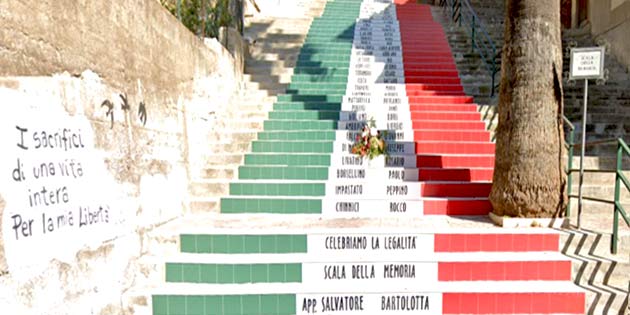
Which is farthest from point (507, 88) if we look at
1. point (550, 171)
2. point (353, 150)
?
point (353, 150)

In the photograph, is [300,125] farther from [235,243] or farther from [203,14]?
[235,243]

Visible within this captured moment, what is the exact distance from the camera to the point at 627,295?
3539 mm

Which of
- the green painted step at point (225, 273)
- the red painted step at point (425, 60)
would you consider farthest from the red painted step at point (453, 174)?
the red painted step at point (425, 60)

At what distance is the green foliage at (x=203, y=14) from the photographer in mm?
5995

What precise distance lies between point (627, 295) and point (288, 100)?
19.3 ft

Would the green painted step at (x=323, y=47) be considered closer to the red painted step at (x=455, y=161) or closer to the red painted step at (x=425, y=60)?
the red painted step at (x=425, y=60)

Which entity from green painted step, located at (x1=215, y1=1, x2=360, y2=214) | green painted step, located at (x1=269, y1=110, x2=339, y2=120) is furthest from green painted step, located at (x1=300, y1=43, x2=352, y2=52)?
green painted step, located at (x1=269, y1=110, x2=339, y2=120)

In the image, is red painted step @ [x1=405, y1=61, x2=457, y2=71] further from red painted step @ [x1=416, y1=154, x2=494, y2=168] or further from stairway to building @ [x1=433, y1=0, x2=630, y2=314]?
red painted step @ [x1=416, y1=154, x2=494, y2=168]

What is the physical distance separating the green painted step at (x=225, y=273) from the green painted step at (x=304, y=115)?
146 inches

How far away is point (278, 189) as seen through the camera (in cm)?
522

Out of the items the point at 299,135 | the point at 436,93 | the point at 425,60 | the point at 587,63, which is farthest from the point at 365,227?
the point at 425,60

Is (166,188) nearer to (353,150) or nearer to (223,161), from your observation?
(223,161)

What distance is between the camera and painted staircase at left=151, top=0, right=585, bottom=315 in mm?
3514

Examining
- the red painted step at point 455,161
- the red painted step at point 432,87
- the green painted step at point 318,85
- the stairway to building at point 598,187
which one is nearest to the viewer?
the stairway to building at point 598,187
